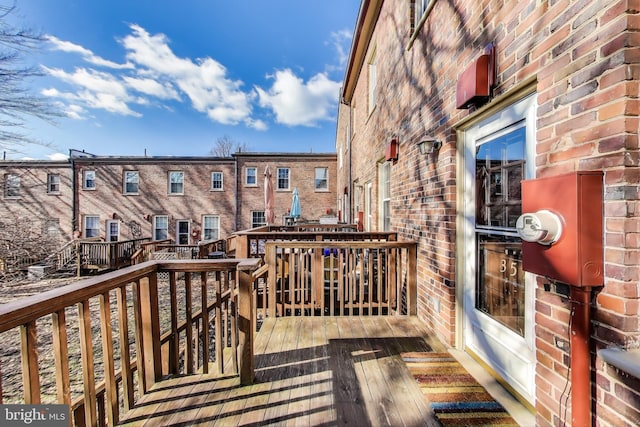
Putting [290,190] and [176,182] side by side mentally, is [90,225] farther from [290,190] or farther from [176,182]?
[290,190]

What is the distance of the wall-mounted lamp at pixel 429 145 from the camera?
2701 mm

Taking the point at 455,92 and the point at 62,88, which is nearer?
the point at 455,92

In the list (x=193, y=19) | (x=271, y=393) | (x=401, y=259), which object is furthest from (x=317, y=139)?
(x=271, y=393)

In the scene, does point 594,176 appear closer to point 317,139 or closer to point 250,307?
point 250,307

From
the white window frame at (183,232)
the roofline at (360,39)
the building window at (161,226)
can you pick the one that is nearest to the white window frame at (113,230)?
the building window at (161,226)

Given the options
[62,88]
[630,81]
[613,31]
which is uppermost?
[62,88]

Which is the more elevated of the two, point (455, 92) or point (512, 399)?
point (455, 92)

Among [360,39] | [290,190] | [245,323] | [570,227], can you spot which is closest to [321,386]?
[245,323]

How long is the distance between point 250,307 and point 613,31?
8.06 feet

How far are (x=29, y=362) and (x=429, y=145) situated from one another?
127 inches

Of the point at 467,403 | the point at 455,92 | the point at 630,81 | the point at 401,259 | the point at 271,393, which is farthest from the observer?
the point at 401,259

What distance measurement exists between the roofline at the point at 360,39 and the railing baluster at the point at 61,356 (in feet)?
20.6

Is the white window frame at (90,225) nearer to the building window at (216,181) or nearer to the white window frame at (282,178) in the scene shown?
the building window at (216,181)

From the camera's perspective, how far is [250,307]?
6.56 ft
